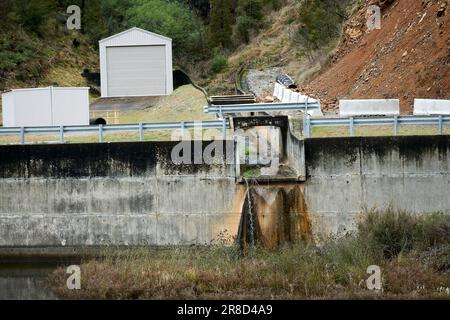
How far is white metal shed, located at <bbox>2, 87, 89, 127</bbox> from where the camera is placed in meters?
35.0

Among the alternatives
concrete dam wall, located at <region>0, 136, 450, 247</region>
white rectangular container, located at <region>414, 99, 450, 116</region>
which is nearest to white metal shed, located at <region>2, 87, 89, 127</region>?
concrete dam wall, located at <region>0, 136, 450, 247</region>

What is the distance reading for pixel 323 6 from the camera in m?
59.1

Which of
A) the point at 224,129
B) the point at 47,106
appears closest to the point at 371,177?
the point at 224,129

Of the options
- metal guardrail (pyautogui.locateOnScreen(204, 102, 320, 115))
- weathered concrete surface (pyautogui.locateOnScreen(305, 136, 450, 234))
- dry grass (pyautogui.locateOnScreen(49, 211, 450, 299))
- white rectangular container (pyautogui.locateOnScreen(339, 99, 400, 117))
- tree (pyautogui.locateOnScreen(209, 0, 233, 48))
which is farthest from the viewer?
tree (pyautogui.locateOnScreen(209, 0, 233, 48))

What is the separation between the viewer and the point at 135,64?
172 feet

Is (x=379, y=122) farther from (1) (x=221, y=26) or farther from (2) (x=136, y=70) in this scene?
(1) (x=221, y=26)

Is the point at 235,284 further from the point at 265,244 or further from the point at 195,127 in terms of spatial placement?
the point at 195,127

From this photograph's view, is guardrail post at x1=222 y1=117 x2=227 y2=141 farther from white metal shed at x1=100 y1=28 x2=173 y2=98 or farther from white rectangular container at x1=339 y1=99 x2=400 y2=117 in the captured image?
white metal shed at x1=100 y1=28 x2=173 y2=98

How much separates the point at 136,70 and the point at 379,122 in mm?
27149

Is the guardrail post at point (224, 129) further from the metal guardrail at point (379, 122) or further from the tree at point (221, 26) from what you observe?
the tree at point (221, 26)

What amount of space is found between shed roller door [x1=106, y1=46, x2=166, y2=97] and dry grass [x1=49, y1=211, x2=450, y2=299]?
29473 mm

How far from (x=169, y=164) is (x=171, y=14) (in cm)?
5071

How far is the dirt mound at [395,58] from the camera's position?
111ft

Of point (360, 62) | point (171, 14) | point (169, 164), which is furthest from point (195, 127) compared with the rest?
point (171, 14)
